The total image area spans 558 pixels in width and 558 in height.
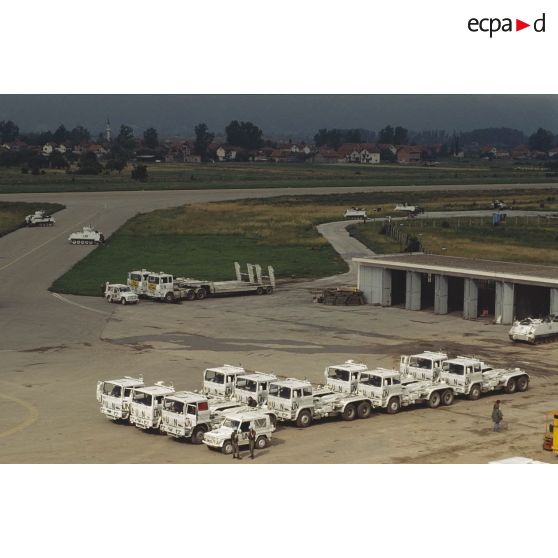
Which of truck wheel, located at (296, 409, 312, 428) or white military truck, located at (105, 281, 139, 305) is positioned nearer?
truck wheel, located at (296, 409, 312, 428)

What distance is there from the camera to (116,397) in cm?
4594

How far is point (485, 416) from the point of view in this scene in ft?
156

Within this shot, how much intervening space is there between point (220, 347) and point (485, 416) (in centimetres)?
2010

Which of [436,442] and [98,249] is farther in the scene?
[98,249]

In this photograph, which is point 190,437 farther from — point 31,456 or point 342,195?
point 342,195

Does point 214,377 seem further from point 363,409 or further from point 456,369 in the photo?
point 456,369

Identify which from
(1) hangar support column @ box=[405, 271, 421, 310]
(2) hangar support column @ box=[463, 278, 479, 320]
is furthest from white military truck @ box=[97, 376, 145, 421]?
(1) hangar support column @ box=[405, 271, 421, 310]

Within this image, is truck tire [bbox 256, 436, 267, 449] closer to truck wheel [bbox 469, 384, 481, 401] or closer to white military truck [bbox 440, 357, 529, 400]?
white military truck [bbox 440, 357, 529, 400]

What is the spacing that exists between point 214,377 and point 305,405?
223 inches

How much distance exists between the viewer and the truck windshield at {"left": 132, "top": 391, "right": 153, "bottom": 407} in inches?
1760

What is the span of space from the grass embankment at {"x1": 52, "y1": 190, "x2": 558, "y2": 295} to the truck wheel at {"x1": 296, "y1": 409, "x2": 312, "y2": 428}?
42725mm

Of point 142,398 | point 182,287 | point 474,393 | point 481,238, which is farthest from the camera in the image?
point 481,238

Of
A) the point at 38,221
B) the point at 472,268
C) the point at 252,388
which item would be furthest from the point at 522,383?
the point at 38,221

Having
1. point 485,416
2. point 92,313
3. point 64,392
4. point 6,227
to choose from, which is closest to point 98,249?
point 6,227
